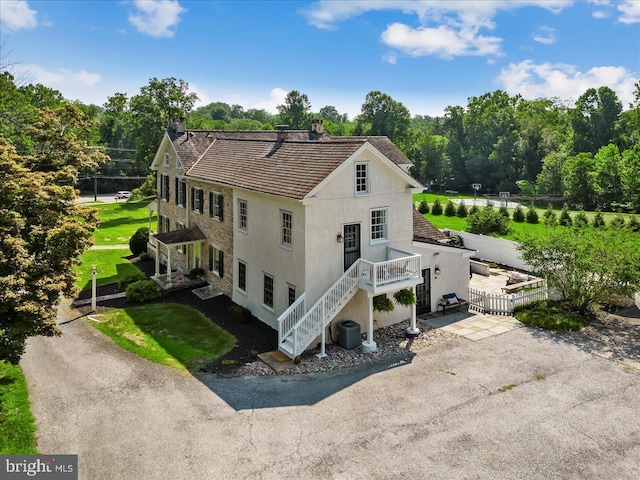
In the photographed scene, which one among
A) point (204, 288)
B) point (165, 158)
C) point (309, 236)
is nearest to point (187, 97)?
point (165, 158)

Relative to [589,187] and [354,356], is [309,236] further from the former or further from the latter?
[589,187]

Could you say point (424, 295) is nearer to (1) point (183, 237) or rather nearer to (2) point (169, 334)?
(2) point (169, 334)

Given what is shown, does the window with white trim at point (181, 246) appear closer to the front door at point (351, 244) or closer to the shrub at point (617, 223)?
the front door at point (351, 244)

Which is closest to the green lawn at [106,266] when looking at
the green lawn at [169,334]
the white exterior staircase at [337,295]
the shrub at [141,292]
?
the shrub at [141,292]

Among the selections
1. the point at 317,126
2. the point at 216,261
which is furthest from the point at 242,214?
the point at 317,126

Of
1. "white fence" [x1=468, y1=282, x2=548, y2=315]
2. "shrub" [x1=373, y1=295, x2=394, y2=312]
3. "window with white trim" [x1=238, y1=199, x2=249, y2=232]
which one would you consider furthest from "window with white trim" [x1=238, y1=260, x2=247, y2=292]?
"white fence" [x1=468, y1=282, x2=548, y2=315]

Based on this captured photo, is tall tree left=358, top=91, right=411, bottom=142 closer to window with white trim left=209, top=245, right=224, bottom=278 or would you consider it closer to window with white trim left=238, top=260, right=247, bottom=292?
window with white trim left=209, top=245, right=224, bottom=278

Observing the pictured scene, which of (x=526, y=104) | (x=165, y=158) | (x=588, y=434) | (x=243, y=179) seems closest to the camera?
(x=588, y=434)
